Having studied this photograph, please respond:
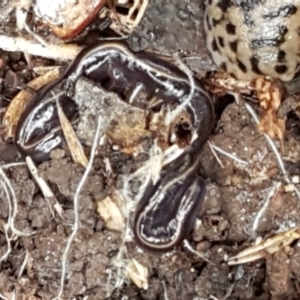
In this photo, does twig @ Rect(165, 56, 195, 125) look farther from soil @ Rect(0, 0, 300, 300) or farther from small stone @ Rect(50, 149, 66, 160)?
small stone @ Rect(50, 149, 66, 160)

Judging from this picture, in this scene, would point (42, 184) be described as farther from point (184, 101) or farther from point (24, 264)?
point (184, 101)

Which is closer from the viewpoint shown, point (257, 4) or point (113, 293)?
point (257, 4)

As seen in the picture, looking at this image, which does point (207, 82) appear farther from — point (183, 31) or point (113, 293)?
point (113, 293)

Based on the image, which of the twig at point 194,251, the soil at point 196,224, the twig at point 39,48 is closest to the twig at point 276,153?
the soil at point 196,224

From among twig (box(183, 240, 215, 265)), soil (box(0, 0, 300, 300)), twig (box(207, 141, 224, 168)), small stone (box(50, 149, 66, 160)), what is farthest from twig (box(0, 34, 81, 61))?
twig (box(183, 240, 215, 265))

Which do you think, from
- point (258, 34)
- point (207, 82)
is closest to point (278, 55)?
point (258, 34)

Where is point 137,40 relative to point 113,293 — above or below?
above

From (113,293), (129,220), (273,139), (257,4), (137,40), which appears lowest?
(113,293)
